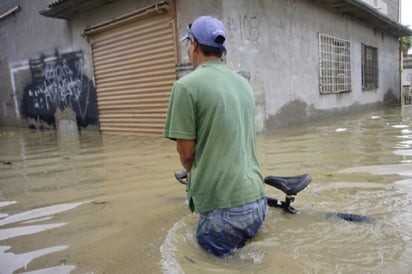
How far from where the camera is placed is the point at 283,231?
2.85 meters

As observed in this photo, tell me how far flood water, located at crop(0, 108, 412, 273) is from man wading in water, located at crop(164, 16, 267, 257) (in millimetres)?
266

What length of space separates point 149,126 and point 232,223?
7.12 m

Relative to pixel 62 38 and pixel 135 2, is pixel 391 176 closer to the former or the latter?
pixel 135 2

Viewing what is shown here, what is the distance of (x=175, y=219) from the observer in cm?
318

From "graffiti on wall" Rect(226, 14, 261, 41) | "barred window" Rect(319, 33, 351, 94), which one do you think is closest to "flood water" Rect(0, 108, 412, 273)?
"graffiti on wall" Rect(226, 14, 261, 41)

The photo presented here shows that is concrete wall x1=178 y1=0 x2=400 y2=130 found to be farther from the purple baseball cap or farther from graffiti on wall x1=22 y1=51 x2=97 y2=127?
the purple baseball cap

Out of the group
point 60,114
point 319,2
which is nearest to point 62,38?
point 60,114

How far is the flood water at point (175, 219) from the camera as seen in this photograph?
239cm

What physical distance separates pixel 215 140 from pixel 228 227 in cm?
55

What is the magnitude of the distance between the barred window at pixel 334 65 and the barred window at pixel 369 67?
1890 mm

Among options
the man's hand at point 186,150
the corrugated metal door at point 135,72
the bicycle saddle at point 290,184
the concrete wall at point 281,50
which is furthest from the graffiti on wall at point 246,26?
the man's hand at point 186,150

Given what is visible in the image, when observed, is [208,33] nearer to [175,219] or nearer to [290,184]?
[290,184]

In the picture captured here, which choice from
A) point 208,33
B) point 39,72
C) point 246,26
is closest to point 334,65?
point 246,26

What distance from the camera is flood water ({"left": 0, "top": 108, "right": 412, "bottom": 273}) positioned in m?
2.39
